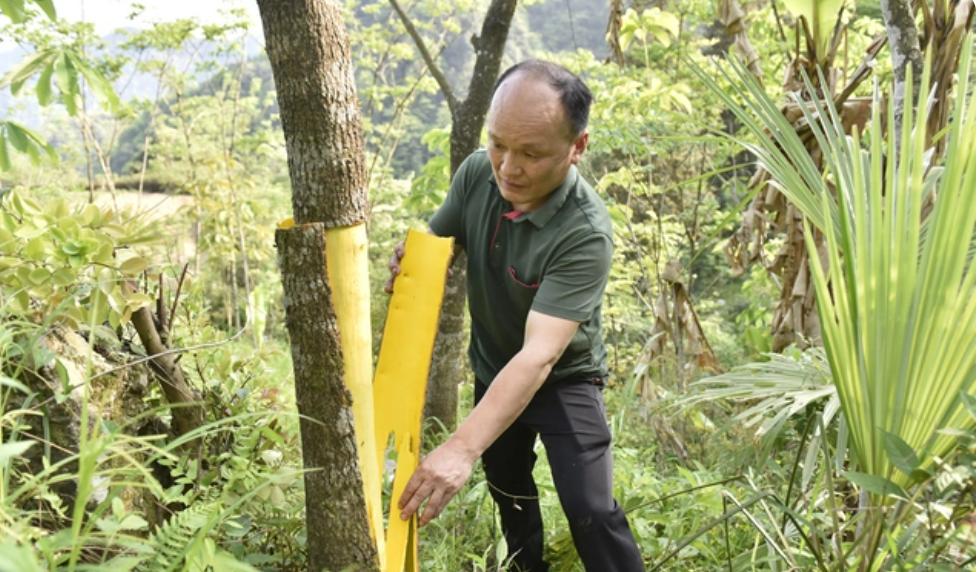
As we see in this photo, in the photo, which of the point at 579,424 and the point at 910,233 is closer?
the point at 910,233

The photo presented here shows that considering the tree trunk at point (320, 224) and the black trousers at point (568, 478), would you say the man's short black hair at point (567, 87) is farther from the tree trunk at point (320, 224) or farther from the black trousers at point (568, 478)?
the black trousers at point (568, 478)

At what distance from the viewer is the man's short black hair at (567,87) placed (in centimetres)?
188

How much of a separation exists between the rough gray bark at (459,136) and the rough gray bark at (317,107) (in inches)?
70.1

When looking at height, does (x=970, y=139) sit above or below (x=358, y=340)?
above

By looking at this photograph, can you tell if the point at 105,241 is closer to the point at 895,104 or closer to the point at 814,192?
the point at 814,192

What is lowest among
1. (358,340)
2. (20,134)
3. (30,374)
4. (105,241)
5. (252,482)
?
(252,482)

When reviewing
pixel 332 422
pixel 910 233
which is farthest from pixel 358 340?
pixel 910 233

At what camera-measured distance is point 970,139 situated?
1.25m

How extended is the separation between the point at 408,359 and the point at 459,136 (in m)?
1.91

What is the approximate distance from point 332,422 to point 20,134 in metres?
1.25

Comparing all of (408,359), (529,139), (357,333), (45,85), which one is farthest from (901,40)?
(45,85)

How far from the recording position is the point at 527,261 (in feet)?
6.94

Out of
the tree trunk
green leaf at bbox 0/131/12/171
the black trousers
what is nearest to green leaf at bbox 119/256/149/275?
the tree trunk

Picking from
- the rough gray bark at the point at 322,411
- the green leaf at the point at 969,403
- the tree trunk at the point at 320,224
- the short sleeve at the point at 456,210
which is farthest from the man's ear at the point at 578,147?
the green leaf at the point at 969,403
